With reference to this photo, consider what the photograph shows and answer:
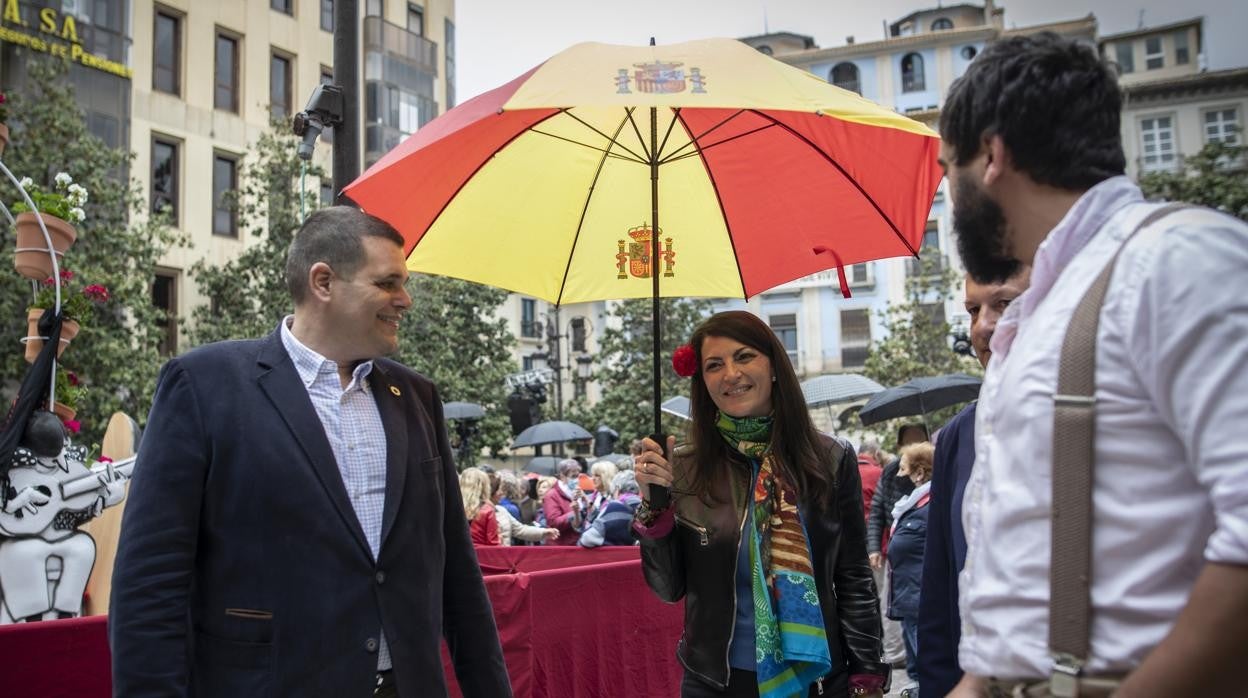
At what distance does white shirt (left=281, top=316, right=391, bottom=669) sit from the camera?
9.80 ft

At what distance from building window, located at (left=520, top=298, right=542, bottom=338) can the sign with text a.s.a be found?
2815 cm

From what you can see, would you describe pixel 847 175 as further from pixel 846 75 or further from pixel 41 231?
pixel 846 75

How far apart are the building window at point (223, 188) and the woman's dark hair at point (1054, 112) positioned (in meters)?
32.1

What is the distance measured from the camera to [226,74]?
106ft

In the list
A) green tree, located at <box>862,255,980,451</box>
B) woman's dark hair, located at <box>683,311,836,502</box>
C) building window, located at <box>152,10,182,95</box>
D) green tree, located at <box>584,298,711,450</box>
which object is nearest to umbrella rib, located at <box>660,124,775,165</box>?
woman's dark hair, located at <box>683,311,836,502</box>

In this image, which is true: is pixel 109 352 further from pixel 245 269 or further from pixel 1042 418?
pixel 1042 418

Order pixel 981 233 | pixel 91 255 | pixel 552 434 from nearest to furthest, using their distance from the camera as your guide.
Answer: pixel 981 233 < pixel 91 255 < pixel 552 434

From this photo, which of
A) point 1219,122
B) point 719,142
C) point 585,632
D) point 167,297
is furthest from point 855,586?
point 1219,122

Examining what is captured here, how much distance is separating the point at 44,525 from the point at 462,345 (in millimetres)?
23754

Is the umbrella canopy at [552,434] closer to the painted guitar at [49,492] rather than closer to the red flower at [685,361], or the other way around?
the painted guitar at [49,492]

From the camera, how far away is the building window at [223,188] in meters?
31.7

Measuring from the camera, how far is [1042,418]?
4.94 feet

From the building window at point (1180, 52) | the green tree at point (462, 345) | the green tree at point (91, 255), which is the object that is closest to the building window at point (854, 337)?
the building window at point (1180, 52)

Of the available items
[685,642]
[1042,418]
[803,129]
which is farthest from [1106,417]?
[803,129]
